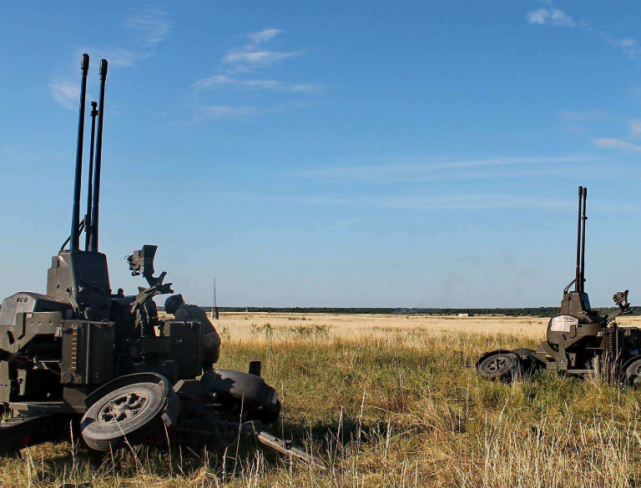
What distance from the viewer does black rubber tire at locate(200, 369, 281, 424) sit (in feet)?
25.6

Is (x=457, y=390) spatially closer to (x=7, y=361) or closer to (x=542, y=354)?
(x=542, y=354)

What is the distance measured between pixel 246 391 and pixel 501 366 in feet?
21.4

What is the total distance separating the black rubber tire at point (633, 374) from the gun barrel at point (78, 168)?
29.9ft

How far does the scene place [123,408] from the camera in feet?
21.8

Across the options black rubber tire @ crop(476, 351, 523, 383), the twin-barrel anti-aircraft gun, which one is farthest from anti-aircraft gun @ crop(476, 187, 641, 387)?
the twin-barrel anti-aircraft gun

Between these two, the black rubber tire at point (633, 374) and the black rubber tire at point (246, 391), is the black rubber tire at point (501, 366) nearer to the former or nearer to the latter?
the black rubber tire at point (633, 374)

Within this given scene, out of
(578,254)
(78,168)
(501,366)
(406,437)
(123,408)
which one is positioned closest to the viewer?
(123,408)

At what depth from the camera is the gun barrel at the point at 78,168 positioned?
884 centimetres

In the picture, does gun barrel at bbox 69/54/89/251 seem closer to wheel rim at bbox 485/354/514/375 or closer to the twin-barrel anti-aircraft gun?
the twin-barrel anti-aircraft gun

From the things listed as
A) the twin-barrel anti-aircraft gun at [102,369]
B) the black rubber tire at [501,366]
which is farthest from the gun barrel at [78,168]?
the black rubber tire at [501,366]

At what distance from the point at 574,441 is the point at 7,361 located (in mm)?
5831

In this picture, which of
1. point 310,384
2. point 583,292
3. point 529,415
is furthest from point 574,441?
point 583,292

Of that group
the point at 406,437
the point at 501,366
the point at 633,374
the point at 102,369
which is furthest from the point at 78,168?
the point at 633,374

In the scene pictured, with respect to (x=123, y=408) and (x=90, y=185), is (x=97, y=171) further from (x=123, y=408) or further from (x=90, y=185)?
(x=123, y=408)
